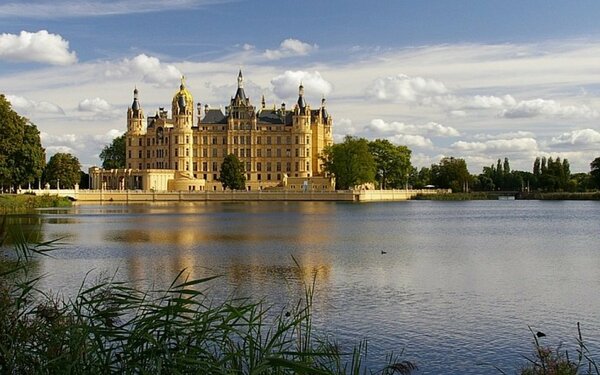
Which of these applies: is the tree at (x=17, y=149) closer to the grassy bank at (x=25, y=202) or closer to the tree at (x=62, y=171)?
the grassy bank at (x=25, y=202)

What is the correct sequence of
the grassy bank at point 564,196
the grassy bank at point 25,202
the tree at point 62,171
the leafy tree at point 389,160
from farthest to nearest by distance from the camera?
the leafy tree at point 389,160
the grassy bank at point 564,196
the tree at point 62,171
the grassy bank at point 25,202

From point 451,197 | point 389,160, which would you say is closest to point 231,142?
point 389,160

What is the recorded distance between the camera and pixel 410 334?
14242mm

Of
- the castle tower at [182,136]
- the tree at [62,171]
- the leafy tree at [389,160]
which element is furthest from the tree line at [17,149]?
the leafy tree at [389,160]

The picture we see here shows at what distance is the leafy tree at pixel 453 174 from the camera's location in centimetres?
12625

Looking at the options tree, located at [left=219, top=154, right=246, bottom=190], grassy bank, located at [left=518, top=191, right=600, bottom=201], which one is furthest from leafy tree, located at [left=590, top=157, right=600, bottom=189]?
tree, located at [left=219, top=154, right=246, bottom=190]

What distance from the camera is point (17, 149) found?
5934 centimetres

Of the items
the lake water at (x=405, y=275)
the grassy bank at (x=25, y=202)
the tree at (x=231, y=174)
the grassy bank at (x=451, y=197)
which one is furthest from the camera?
the grassy bank at (x=451, y=197)

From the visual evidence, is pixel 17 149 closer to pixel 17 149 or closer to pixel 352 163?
pixel 17 149

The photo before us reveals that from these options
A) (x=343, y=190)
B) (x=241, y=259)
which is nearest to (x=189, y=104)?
(x=343, y=190)

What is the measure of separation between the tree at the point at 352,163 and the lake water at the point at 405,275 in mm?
56738

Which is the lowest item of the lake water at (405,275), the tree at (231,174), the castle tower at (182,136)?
the lake water at (405,275)

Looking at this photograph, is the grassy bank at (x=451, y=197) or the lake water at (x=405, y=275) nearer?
the lake water at (x=405, y=275)

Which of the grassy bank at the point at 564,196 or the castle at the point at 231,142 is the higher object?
the castle at the point at 231,142
